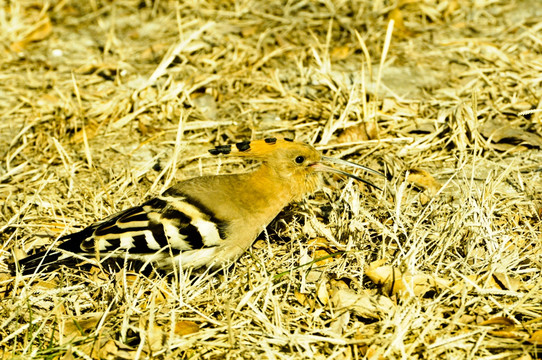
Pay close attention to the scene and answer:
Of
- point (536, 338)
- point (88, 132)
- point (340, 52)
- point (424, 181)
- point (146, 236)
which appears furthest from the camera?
point (340, 52)

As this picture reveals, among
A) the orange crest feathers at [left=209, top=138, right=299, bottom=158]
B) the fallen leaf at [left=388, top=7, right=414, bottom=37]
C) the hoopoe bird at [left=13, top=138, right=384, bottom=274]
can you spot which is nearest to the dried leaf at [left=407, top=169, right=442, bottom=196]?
the hoopoe bird at [left=13, top=138, right=384, bottom=274]

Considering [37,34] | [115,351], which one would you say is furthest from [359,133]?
[37,34]

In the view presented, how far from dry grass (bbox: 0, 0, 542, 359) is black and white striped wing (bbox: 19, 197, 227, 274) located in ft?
0.40

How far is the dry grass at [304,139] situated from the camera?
7.98 feet

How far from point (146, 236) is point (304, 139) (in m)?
1.28

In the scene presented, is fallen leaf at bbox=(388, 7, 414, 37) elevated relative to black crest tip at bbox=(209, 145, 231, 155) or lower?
lower

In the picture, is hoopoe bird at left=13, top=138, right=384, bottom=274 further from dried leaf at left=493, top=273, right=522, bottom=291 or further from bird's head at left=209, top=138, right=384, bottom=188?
dried leaf at left=493, top=273, right=522, bottom=291

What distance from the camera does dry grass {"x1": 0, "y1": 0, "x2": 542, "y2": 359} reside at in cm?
243

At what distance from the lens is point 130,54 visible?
16.0 ft

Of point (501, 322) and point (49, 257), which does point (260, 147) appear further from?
point (501, 322)

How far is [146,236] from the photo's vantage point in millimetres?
2832

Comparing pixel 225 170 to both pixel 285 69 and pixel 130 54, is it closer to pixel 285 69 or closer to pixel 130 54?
pixel 285 69

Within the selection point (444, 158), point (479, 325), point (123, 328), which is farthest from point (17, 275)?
point (444, 158)

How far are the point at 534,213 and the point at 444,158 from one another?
717mm
